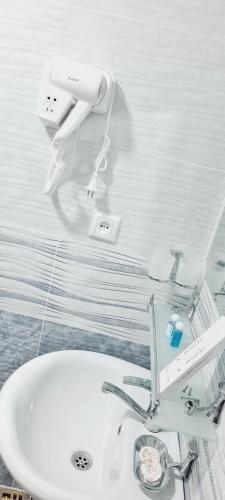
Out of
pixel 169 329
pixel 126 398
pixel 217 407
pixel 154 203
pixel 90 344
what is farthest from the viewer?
pixel 90 344

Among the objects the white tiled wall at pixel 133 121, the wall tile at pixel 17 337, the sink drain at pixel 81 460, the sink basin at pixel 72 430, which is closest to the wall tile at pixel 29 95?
the white tiled wall at pixel 133 121

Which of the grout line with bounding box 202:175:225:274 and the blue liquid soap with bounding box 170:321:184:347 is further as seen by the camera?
the grout line with bounding box 202:175:225:274

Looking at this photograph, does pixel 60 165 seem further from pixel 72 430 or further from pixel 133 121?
pixel 72 430

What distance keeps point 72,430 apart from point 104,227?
1.93 ft

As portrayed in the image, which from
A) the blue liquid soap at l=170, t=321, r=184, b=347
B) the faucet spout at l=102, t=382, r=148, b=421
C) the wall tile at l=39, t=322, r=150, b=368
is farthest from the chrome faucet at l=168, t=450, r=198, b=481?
the wall tile at l=39, t=322, r=150, b=368

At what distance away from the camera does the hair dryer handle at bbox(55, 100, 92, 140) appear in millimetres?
1122

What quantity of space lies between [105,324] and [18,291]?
0.31 metres

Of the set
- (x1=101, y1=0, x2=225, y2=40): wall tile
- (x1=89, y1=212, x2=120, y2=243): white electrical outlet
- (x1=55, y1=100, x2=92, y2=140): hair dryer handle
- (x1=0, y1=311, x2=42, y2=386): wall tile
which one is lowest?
(x1=0, y1=311, x2=42, y2=386): wall tile

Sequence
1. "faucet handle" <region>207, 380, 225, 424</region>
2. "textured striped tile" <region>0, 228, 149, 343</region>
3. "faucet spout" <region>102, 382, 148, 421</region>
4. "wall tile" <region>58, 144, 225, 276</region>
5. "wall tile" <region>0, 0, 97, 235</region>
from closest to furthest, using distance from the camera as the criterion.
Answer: "faucet handle" <region>207, 380, 225, 424</region> < "faucet spout" <region>102, 382, 148, 421</region> < "wall tile" <region>0, 0, 97, 235</region> < "wall tile" <region>58, 144, 225, 276</region> < "textured striped tile" <region>0, 228, 149, 343</region>

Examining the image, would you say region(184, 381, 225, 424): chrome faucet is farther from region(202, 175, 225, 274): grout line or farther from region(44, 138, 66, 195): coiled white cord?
region(44, 138, 66, 195): coiled white cord

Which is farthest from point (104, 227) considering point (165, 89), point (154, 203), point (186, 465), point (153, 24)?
point (186, 465)

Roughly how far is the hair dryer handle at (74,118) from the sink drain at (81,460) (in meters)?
0.85

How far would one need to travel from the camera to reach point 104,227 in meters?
1.30

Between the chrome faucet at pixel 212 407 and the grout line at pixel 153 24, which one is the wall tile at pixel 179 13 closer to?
the grout line at pixel 153 24
